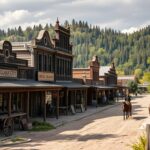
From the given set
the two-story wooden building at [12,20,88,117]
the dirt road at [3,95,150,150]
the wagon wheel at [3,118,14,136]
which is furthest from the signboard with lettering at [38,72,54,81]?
the wagon wheel at [3,118,14,136]

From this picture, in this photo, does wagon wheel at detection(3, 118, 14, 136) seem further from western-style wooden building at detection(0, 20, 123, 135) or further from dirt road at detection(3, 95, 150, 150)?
dirt road at detection(3, 95, 150, 150)

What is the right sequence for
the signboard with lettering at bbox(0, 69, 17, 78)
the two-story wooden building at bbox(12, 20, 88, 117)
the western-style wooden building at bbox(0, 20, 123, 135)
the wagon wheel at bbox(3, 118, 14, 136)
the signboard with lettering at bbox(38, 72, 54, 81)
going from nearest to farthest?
1. the wagon wheel at bbox(3, 118, 14, 136)
2. the signboard with lettering at bbox(0, 69, 17, 78)
3. the western-style wooden building at bbox(0, 20, 123, 135)
4. the signboard with lettering at bbox(38, 72, 54, 81)
5. the two-story wooden building at bbox(12, 20, 88, 117)

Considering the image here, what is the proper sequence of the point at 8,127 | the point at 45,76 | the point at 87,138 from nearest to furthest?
the point at 87,138 < the point at 8,127 < the point at 45,76

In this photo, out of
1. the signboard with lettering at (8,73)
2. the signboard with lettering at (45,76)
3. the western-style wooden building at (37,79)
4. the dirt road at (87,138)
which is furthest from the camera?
the signboard with lettering at (45,76)

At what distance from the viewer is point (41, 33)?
3791 centimetres

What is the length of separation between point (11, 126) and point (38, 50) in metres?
13.9

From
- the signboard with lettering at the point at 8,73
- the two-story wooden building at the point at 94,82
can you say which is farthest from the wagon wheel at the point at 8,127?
the two-story wooden building at the point at 94,82

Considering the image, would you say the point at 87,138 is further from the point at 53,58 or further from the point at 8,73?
the point at 53,58

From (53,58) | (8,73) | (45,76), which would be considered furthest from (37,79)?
(53,58)

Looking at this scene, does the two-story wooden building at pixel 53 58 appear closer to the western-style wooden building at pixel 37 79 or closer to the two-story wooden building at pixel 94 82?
the western-style wooden building at pixel 37 79

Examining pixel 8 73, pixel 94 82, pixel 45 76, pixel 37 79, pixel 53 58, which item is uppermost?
pixel 53 58

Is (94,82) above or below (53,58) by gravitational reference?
below

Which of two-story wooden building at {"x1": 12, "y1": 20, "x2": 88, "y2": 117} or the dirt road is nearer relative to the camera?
the dirt road

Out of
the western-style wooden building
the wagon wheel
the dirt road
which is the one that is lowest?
the dirt road
